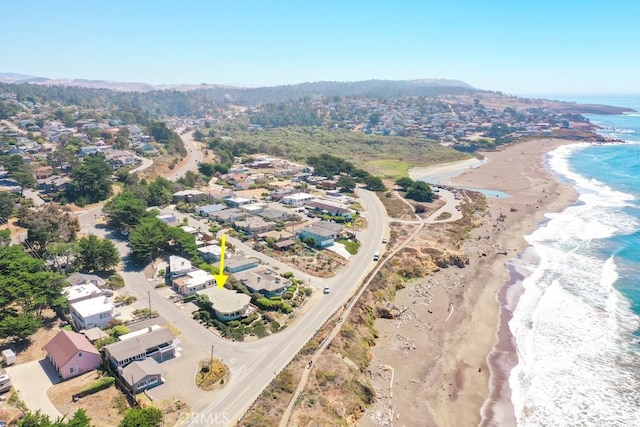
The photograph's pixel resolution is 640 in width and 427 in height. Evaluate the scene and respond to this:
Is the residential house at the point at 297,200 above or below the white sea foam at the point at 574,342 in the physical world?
above

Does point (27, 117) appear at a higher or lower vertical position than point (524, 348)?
higher

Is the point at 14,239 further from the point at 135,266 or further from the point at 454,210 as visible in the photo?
the point at 454,210

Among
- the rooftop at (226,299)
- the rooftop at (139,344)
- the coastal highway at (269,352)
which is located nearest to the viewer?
the coastal highway at (269,352)

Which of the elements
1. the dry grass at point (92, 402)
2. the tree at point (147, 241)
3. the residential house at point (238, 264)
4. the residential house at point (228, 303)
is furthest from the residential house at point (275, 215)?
the dry grass at point (92, 402)

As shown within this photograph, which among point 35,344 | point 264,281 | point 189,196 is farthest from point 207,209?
point 35,344

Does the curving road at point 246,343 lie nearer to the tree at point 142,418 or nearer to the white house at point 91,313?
the tree at point 142,418

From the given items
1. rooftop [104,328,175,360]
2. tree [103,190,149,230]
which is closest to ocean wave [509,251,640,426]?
rooftop [104,328,175,360]

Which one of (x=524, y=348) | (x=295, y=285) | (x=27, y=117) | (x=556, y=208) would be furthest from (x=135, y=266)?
(x=27, y=117)
